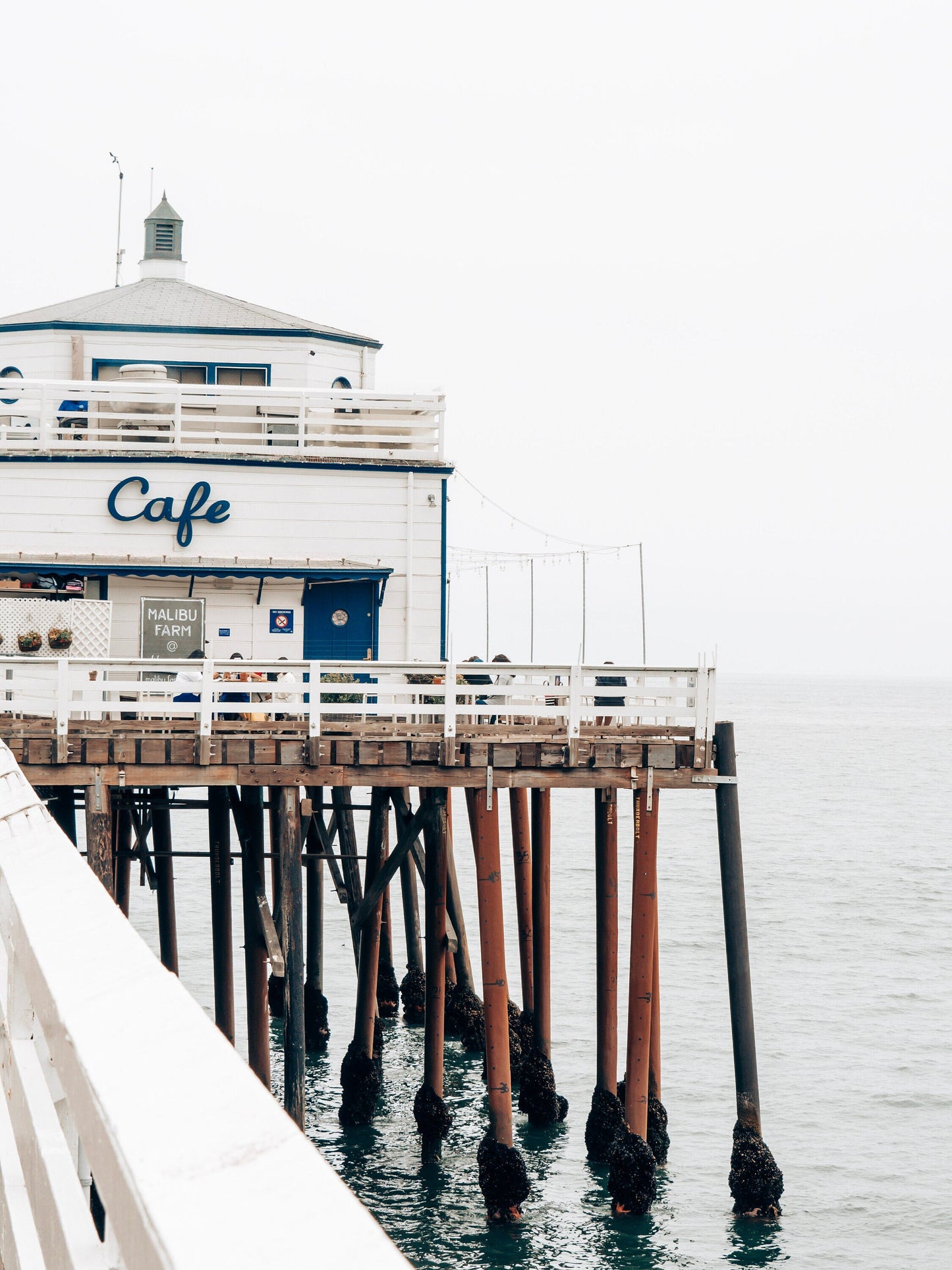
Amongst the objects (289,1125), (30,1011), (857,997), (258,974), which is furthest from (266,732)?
(857,997)

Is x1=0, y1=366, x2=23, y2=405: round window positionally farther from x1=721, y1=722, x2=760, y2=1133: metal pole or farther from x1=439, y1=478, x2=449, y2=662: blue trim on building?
x1=721, y1=722, x2=760, y2=1133: metal pole

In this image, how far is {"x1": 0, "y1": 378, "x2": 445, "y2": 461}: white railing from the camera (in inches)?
798

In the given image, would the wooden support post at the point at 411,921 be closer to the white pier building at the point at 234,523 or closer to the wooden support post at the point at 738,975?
the white pier building at the point at 234,523

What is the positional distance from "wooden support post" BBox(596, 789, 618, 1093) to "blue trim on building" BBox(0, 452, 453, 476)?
18.6ft

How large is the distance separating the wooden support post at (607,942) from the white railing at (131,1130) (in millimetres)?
13735

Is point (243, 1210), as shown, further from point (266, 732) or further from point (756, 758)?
point (756, 758)

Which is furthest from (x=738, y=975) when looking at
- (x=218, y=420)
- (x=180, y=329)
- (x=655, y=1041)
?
(x=180, y=329)

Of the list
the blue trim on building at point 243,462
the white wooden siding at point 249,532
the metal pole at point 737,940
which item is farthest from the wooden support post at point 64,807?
the metal pole at point 737,940

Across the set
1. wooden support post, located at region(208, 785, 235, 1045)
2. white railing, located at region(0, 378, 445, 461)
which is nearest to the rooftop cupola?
white railing, located at region(0, 378, 445, 461)

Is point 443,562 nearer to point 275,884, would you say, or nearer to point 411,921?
point 275,884

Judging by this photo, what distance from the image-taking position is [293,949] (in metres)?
15.4

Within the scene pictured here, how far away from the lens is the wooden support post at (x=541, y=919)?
62.2 ft

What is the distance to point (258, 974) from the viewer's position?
17406 millimetres

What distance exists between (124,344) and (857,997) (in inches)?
784
